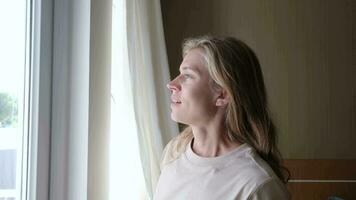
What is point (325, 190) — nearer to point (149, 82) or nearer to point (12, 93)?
point (149, 82)

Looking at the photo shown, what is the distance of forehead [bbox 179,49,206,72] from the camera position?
48.1 inches

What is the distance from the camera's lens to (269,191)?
1.05m

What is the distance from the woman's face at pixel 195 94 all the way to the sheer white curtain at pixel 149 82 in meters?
0.41

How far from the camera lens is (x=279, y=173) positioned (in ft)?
4.02

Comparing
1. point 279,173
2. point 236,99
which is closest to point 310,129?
point 279,173

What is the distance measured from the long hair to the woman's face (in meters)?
0.03

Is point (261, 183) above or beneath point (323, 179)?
above

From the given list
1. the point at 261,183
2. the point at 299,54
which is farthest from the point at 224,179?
the point at 299,54

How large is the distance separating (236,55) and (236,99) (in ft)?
0.44

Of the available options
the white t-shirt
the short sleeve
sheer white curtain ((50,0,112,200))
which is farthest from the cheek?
sheer white curtain ((50,0,112,200))

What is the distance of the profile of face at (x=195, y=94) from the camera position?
1.21m

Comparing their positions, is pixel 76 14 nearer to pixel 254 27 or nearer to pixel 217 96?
pixel 217 96

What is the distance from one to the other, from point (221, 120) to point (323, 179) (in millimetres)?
1023

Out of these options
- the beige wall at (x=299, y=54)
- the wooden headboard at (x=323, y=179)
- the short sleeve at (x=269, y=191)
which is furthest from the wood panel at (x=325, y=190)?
the short sleeve at (x=269, y=191)
